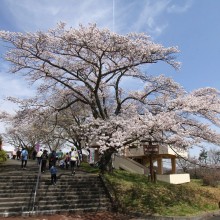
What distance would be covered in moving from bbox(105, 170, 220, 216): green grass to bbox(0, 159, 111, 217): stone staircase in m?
1.15

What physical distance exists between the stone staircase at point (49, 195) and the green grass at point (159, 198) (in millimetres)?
1148

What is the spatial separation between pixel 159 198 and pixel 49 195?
21.4 feet

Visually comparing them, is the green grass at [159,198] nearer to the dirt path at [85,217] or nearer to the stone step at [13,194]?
the dirt path at [85,217]

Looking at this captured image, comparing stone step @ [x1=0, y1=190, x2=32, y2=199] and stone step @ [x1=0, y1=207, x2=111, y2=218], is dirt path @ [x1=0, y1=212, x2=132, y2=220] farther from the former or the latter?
stone step @ [x1=0, y1=190, x2=32, y2=199]

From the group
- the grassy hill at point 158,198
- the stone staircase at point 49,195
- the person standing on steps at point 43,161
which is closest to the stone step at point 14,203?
the stone staircase at point 49,195

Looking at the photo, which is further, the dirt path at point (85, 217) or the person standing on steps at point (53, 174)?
the person standing on steps at point (53, 174)

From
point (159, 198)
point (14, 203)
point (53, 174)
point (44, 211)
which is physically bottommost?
point (44, 211)

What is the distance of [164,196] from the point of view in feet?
59.9

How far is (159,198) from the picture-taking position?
58.1ft

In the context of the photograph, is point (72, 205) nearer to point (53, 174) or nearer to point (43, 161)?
point (53, 174)

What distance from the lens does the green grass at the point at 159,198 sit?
633 inches

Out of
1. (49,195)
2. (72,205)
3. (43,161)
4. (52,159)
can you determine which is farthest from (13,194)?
(52,159)

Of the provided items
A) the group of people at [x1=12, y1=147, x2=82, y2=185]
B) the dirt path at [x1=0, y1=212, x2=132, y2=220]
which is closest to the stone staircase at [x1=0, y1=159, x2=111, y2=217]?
the dirt path at [x1=0, y1=212, x2=132, y2=220]

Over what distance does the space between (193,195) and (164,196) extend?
10.4ft
